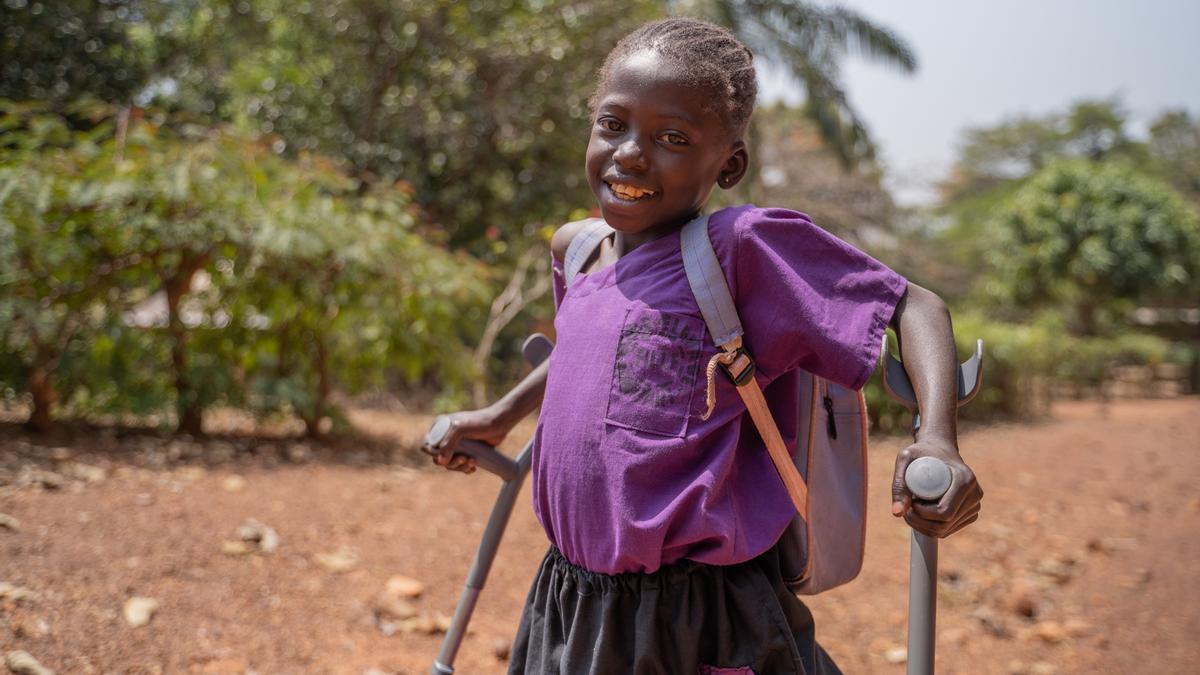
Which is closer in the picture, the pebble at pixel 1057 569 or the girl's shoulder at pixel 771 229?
the girl's shoulder at pixel 771 229

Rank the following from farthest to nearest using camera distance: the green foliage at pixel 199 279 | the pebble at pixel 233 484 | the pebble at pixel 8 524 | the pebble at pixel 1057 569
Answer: the pebble at pixel 1057 569 < the green foliage at pixel 199 279 < the pebble at pixel 233 484 < the pebble at pixel 8 524

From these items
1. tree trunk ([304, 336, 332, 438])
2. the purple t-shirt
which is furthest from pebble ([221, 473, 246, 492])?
the purple t-shirt

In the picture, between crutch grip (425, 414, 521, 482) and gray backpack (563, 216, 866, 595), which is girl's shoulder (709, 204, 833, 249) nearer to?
gray backpack (563, 216, 866, 595)

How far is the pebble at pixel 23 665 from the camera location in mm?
2506

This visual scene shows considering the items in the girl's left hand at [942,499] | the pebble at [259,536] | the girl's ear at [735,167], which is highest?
the girl's ear at [735,167]

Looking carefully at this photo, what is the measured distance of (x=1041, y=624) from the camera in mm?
4004

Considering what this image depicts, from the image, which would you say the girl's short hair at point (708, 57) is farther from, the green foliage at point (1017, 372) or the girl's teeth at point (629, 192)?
the green foliage at point (1017, 372)

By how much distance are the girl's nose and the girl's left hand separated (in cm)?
59

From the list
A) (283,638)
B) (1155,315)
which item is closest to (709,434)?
(283,638)

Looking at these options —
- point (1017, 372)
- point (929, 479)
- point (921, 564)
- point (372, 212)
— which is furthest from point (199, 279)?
point (1017, 372)

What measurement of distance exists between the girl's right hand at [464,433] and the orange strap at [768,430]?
2.10 ft

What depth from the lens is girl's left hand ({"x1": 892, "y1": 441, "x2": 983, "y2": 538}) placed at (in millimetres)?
1190

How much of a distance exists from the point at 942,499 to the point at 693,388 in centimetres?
41

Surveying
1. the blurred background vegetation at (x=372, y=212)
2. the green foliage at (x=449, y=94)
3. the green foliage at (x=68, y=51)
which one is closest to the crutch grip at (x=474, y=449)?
the blurred background vegetation at (x=372, y=212)
